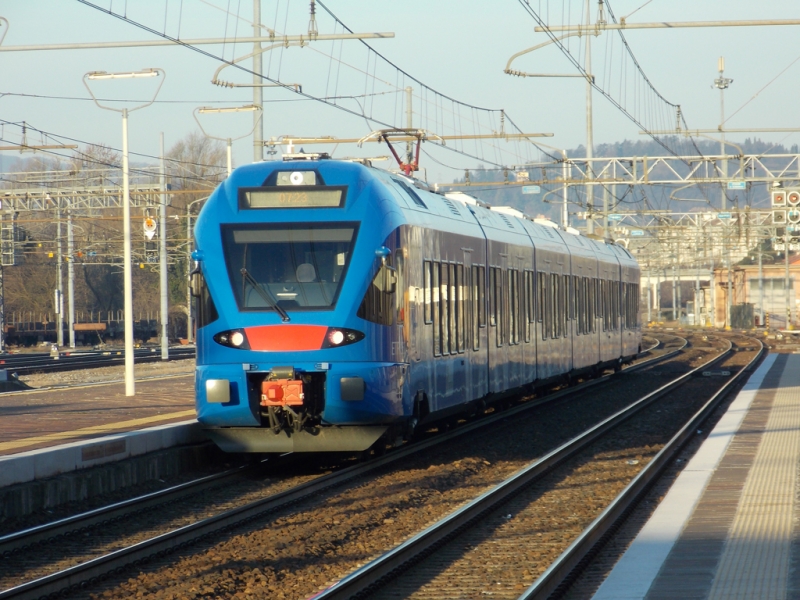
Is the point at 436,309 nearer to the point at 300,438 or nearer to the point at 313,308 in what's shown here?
the point at 313,308

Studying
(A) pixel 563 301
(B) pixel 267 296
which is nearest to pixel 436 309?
(B) pixel 267 296

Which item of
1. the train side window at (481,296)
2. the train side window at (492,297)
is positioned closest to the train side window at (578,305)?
the train side window at (492,297)

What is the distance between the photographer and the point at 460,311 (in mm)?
16641

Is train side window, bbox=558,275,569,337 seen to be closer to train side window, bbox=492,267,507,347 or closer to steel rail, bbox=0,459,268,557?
train side window, bbox=492,267,507,347

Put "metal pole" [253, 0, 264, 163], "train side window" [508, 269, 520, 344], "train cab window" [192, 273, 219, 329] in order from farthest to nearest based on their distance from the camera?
"metal pole" [253, 0, 264, 163]
"train side window" [508, 269, 520, 344]
"train cab window" [192, 273, 219, 329]

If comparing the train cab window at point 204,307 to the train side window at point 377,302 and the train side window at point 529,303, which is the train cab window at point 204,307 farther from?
the train side window at point 529,303

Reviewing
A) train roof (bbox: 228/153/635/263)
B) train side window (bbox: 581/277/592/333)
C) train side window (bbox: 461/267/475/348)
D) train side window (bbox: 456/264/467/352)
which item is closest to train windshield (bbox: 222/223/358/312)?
train roof (bbox: 228/153/635/263)

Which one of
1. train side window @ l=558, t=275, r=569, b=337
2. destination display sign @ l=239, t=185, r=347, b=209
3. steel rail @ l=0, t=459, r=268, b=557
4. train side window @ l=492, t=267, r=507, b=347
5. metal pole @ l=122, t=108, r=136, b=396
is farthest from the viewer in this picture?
train side window @ l=558, t=275, r=569, b=337

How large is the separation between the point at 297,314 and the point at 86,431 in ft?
12.4

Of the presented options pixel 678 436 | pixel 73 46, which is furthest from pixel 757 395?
pixel 73 46

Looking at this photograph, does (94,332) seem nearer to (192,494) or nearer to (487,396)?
(487,396)

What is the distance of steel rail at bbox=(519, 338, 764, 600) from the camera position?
7863 mm

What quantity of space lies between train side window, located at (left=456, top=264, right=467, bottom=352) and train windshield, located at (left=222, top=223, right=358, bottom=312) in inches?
143

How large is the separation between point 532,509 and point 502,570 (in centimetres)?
282
